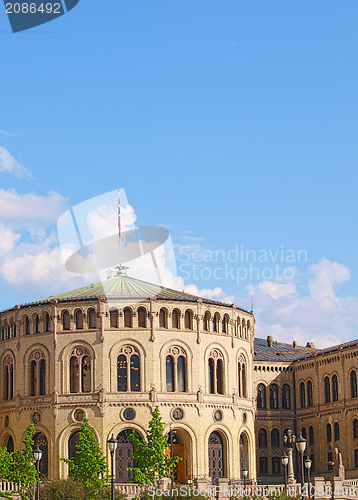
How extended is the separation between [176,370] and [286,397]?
22.4 m

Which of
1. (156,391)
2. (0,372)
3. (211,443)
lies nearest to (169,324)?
(156,391)

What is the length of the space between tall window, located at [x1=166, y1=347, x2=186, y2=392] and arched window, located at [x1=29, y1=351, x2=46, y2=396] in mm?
11587

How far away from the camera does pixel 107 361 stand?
255ft

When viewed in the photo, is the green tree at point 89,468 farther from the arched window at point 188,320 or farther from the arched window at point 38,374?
the arched window at point 188,320

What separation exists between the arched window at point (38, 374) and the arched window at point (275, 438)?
29.2m

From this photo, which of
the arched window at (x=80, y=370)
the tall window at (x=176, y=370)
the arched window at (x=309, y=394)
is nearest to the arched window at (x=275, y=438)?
the arched window at (x=309, y=394)

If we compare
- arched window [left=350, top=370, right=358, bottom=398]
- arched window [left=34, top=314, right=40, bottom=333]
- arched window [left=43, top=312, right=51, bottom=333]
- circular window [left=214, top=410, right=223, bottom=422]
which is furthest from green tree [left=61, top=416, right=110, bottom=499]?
arched window [left=350, top=370, right=358, bottom=398]

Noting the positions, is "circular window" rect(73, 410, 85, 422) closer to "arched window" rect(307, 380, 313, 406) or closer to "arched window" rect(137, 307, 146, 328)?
"arched window" rect(137, 307, 146, 328)

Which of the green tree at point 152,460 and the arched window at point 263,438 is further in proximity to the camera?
the arched window at point 263,438

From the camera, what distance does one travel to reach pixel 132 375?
78.3m

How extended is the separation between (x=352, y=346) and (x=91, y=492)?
35.4m

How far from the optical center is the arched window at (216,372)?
8131 centimetres

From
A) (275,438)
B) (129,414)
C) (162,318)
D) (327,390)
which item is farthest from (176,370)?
(275,438)

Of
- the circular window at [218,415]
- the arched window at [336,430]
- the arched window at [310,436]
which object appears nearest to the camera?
the circular window at [218,415]
